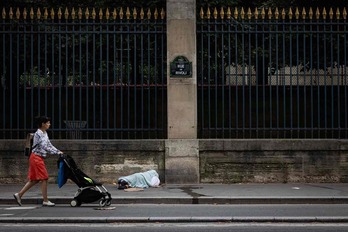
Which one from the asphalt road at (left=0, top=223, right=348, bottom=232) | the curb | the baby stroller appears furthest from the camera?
the baby stroller

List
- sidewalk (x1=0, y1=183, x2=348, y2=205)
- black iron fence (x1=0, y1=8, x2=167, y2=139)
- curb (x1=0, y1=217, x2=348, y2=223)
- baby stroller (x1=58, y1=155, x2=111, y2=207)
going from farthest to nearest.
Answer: black iron fence (x1=0, y1=8, x2=167, y2=139)
sidewalk (x1=0, y1=183, x2=348, y2=205)
baby stroller (x1=58, y1=155, x2=111, y2=207)
curb (x1=0, y1=217, x2=348, y2=223)

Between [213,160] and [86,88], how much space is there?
3358 mm

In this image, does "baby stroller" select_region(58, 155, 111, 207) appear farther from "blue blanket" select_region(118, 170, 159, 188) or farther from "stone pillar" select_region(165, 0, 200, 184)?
"stone pillar" select_region(165, 0, 200, 184)

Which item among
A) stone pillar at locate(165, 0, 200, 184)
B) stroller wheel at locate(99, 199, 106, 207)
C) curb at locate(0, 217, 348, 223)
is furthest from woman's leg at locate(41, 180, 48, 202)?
stone pillar at locate(165, 0, 200, 184)

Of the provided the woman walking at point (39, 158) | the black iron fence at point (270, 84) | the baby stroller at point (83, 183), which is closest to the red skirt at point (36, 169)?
the woman walking at point (39, 158)

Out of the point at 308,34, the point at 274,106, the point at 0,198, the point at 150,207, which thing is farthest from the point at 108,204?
the point at 308,34

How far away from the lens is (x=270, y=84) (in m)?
15.5

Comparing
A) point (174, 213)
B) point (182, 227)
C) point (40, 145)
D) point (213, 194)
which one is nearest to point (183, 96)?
point (213, 194)

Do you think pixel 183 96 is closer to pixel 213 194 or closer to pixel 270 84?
pixel 270 84

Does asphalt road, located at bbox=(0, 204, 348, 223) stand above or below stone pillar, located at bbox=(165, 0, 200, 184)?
below

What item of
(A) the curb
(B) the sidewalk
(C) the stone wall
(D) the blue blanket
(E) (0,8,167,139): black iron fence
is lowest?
(A) the curb

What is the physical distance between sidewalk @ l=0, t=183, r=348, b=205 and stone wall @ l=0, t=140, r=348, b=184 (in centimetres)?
62

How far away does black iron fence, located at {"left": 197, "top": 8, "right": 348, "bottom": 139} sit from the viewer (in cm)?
1559

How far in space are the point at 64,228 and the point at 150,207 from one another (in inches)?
104
